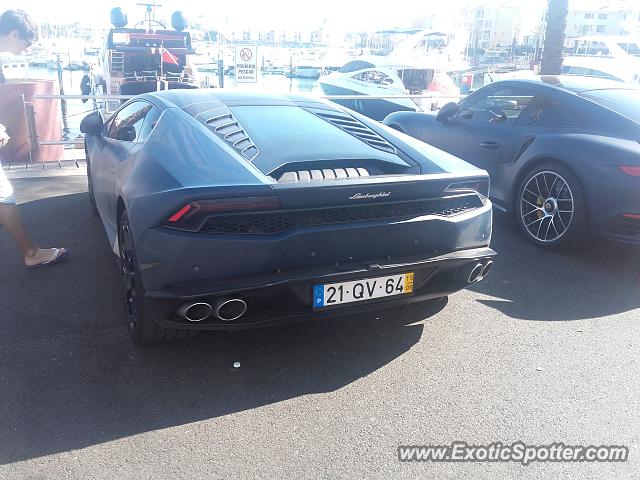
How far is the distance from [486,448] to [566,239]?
2903 mm

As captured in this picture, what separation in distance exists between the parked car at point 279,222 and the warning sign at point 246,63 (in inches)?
427

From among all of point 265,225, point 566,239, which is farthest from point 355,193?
point 566,239

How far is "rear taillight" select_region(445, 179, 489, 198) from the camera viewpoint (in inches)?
129

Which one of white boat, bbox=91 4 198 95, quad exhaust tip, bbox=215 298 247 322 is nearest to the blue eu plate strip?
quad exhaust tip, bbox=215 298 247 322

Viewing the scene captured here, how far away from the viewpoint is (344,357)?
10.8 feet

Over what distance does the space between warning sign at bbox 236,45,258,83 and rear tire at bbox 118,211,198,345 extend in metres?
11.2

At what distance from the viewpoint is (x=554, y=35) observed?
1457 centimetres

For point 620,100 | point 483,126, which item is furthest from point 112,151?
point 620,100

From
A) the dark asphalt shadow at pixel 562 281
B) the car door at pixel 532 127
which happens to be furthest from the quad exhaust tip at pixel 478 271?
the car door at pixel 532 127

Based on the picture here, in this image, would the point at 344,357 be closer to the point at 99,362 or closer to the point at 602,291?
the point at 99,362

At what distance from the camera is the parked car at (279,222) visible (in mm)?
2746

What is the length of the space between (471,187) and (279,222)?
3.96 feet

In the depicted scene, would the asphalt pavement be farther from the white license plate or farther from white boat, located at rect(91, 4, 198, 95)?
white boat, located at rect(91, 4, 198, 95)

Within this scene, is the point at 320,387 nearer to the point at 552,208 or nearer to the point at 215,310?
the point at 215,310
